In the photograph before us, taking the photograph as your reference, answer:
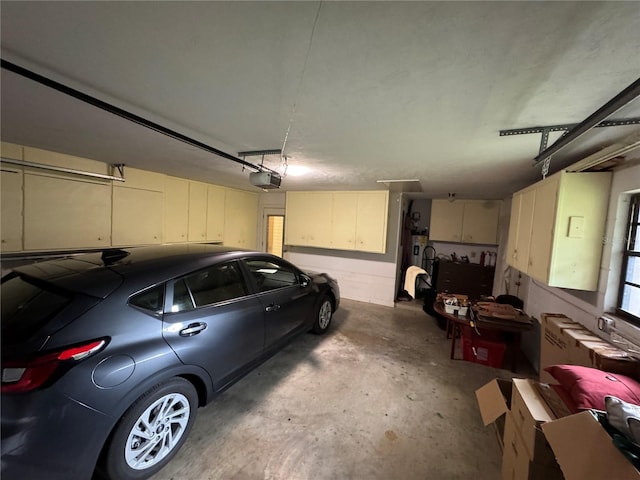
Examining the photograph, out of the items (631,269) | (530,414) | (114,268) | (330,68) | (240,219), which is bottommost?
(530,414)

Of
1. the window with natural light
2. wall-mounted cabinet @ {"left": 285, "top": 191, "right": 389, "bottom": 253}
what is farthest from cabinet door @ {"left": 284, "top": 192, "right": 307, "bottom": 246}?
the window with natural light

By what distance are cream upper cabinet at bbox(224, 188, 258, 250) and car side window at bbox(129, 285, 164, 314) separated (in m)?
4.07

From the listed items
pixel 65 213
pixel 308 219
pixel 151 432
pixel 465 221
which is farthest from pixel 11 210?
pixel 465 221

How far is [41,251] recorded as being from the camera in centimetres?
295

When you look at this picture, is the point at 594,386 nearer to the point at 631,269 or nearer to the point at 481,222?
the point at 631,269

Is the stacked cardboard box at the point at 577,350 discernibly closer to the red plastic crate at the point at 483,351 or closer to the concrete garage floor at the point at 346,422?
the red plastic crate at the point at 483,351

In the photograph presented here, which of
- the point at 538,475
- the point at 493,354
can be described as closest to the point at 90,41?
the point at 538,475

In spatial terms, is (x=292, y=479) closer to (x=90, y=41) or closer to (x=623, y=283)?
(x=90, y=41)

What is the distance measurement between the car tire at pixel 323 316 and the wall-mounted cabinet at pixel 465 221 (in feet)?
11.2

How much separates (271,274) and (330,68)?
2161mm

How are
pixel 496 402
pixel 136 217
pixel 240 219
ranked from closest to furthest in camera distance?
pixel 496 402, pixel 136 217, pixel 240 219

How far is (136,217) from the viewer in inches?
153

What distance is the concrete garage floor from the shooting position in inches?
62.0

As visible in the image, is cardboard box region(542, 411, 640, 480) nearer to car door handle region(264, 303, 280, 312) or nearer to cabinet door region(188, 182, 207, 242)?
car door handle region(264, 303, 280, 312)
